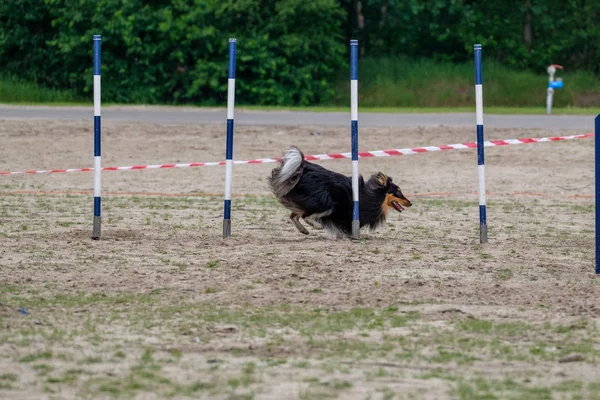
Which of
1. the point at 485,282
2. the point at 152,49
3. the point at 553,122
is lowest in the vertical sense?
the point at 485,282

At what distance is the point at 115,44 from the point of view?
3381 centimetres

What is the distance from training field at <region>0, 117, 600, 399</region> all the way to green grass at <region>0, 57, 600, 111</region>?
18.4m

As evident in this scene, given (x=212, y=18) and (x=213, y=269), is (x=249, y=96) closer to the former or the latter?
(x=212, y=18)

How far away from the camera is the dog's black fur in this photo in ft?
35.2

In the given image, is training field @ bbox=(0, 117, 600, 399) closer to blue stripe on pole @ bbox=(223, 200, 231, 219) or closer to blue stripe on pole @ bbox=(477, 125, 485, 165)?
blue stripe on pole @ bbox=(223, 200, 231, 219)

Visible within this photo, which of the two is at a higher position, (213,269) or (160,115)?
(160,115)

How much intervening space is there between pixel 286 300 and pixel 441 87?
2807 centimetres

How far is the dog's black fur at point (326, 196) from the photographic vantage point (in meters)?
10.7

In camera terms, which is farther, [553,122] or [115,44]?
[115,44]

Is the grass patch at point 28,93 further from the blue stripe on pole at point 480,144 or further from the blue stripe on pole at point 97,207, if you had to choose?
the blue stripe on pole at point 480,144

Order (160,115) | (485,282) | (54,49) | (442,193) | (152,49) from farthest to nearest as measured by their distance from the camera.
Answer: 1. (54,49)
2. (152,49)
3. (160,115)
4. (442,193)
5. (485,282)

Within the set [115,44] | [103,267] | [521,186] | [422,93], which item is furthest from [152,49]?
[103,267]

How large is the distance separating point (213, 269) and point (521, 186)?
28.8 ft

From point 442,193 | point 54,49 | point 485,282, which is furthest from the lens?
point 54,49
